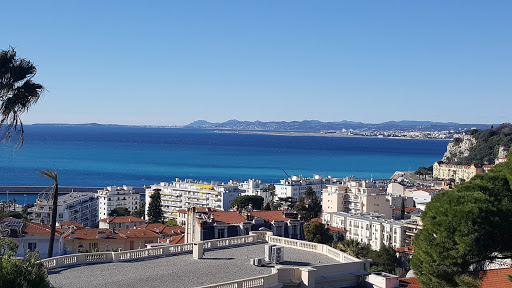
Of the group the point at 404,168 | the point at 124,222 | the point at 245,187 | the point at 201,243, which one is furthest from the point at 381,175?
the point at 201,243

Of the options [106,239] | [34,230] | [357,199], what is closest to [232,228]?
[34,230]

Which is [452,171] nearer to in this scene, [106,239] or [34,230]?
[106,239]

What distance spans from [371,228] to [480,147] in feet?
428

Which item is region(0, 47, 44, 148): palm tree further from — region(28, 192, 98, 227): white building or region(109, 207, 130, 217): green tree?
region(109, 207, 130, 217): green tree

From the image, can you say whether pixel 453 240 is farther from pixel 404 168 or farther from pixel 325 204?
pixel 404 168

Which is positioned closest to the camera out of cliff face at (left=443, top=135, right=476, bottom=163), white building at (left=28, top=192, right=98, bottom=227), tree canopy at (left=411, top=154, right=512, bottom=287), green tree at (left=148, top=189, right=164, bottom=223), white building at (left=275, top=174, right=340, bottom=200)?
tree canopy at (left=411, top=154, right=512, bottom=287)

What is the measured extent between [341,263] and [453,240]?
308cm

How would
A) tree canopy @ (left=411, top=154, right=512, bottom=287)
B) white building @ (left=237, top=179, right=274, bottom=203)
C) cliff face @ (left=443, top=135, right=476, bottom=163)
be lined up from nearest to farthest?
tree canopy @ (left=411, top=154, right=512, bottom=287)
white building @ (left=237, top=179, right=274, bottom=203)
cliff face @ (left=443, top=135, right=476, bottom=163)

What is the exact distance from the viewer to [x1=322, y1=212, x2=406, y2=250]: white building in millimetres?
56750

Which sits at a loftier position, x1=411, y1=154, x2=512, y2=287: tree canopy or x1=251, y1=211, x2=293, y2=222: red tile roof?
x1=411, y1=154, x2=512, y2=287: tree canopy

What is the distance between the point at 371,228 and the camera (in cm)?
6038

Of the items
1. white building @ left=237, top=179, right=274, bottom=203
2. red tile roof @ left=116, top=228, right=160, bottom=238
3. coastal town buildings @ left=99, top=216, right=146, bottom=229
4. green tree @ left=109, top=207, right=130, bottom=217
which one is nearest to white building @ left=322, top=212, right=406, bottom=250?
coastal town buildings @ left=99, top=216, right=146, bottom=229

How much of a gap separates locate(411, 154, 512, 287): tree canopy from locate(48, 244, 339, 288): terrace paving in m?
3.13

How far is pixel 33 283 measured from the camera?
947 centimetres
